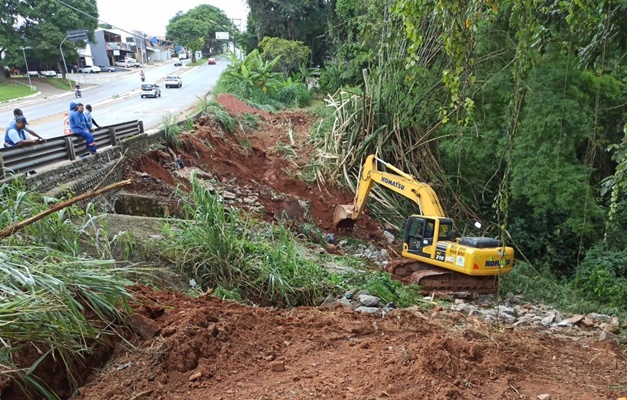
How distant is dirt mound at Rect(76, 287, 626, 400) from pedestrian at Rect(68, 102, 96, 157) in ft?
18.2

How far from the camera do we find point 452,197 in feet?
41.5

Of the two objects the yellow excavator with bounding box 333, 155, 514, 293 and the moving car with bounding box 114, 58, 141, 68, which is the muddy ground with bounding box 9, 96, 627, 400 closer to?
the yellow excavator with bounding box 333, 155, 514, 293

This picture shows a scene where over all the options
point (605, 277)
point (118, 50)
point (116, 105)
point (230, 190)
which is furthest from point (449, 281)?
point (118, 50)

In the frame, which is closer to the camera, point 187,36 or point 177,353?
point 177,353

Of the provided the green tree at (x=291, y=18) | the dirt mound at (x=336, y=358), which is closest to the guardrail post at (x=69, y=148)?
the dirt mound at (x=336, y=358)

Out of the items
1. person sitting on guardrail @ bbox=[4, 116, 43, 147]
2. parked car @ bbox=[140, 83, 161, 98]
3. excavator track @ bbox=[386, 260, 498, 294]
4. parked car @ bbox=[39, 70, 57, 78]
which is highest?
parked car @ bbox=[39, 70, 57, 78]

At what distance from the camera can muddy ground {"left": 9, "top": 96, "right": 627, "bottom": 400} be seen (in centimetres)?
328

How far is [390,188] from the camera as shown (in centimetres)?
992

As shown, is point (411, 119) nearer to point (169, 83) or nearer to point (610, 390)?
point (610, 390)

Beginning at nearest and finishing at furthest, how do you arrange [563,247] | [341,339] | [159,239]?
[341,339] < [159,239] < [563,247]

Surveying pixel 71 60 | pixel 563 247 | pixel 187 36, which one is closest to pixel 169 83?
pixel 71 60

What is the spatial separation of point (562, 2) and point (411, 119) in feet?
25.6

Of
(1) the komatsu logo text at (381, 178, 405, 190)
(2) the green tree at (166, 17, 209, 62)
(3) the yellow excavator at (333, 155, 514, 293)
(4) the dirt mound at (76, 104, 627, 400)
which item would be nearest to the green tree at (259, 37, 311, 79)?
(1) the komatsu logo text at (381, 178, 405, 190)

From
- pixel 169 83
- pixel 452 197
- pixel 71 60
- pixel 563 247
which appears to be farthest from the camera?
pixel 71 60
